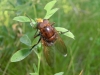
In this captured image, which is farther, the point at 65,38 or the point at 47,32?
the point at 65,38

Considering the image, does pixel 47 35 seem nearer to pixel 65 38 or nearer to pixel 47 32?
pixel 47 32

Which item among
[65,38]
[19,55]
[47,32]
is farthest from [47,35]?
[65,38]

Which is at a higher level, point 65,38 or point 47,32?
point 47,32

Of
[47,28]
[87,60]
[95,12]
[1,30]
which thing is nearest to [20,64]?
[1,30]

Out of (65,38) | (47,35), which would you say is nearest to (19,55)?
(47,35)

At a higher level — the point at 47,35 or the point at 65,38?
the point at 47,35

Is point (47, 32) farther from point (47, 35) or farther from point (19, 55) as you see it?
point (19, 55)

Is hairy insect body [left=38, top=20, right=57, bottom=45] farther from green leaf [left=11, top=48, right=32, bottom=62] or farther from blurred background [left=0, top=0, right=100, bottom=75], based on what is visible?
blurred background [left=0, top=0, right=100, bottom=75]

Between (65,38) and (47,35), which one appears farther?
(65,38)

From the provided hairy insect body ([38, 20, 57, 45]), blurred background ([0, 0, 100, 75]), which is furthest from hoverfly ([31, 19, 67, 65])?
blurred background ([0, 0, 100, 75])
